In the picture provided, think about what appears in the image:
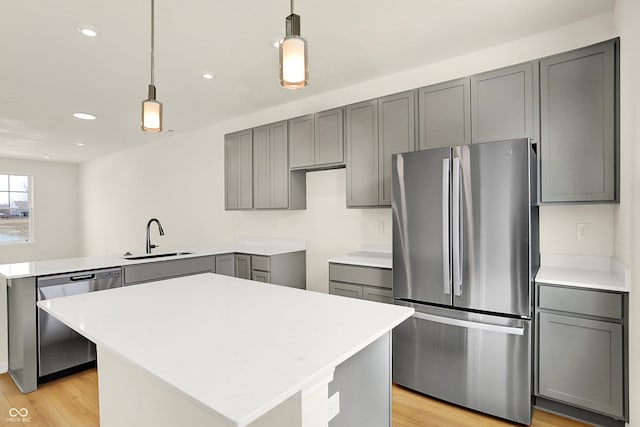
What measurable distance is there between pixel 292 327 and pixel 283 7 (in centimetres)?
199

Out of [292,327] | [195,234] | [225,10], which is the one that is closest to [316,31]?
[225,10]

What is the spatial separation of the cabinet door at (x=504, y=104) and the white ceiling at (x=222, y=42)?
1.21ft

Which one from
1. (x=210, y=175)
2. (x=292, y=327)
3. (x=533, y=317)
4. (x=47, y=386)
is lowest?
(x=47, y=386)

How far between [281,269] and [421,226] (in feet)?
6.00

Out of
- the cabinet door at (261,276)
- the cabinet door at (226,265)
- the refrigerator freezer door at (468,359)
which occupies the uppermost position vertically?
the cabinet door at (226,265)

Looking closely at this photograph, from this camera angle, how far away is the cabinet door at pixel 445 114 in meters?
2.60

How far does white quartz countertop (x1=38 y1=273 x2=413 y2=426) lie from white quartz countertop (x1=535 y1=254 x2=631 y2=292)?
1.31m

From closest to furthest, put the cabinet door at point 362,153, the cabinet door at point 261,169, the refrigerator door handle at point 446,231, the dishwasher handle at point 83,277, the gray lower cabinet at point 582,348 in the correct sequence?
the gray lower cabinet at point 582,348, the refrigerator door handle at point 446,231, the dishwasher handle at point 83,277, the cabinet door at point 362,153, the cabinet door at point 261,169

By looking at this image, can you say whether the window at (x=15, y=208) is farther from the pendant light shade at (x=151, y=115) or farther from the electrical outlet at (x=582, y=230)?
the electrical outlet at (x=582, y=230)

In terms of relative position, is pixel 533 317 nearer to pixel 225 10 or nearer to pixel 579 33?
pixel 579 33

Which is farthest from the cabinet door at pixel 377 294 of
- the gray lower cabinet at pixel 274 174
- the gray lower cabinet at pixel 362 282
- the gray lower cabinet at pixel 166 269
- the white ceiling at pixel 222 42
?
the white ceiling at pixel 222 42

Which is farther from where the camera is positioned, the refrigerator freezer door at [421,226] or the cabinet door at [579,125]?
the refrigerator freezer door at [421,226]

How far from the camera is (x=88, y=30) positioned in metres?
2.42

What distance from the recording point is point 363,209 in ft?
11.5
